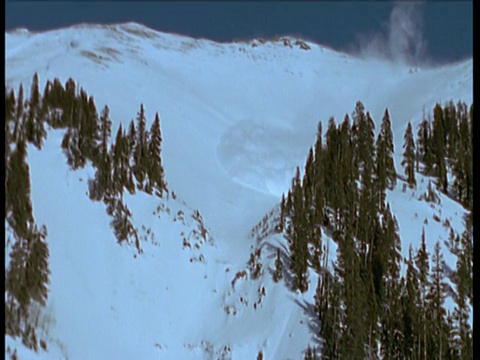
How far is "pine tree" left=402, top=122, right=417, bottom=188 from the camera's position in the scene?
457cm

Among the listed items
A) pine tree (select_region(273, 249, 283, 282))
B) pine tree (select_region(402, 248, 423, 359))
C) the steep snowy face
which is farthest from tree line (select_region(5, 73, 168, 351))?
pine tree (select_region(402, 248, 423, 359))

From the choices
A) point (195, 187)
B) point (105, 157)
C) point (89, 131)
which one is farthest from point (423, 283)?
point (89, 131)

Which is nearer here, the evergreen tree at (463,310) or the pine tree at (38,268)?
the pine tree at (38,268)

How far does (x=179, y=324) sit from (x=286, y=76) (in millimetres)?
2419

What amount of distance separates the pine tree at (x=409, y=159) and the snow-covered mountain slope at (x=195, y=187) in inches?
3.5

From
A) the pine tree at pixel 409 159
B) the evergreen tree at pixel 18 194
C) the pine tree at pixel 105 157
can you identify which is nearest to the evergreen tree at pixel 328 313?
the pine tree at pixel 409 159

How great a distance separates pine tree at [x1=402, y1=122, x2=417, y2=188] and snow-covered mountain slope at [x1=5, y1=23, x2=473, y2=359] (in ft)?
0.29

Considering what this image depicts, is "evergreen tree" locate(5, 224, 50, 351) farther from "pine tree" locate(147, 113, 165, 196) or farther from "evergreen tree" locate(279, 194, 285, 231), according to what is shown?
"evergreen tree" locate(279, 194, 285, 231)

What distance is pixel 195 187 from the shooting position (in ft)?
13.6

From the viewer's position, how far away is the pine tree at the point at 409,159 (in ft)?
15.0

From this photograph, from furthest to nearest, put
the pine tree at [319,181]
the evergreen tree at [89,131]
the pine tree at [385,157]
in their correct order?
the pine tree at [385,157] < the pine tree at [319,181] < the evergreen tree at [89,131]

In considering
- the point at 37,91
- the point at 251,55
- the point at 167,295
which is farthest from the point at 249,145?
the point at 37,91

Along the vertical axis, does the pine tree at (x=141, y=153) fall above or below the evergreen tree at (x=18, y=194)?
above

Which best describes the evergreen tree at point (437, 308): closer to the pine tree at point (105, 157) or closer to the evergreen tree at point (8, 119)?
the pine tree at point (105, 157)
